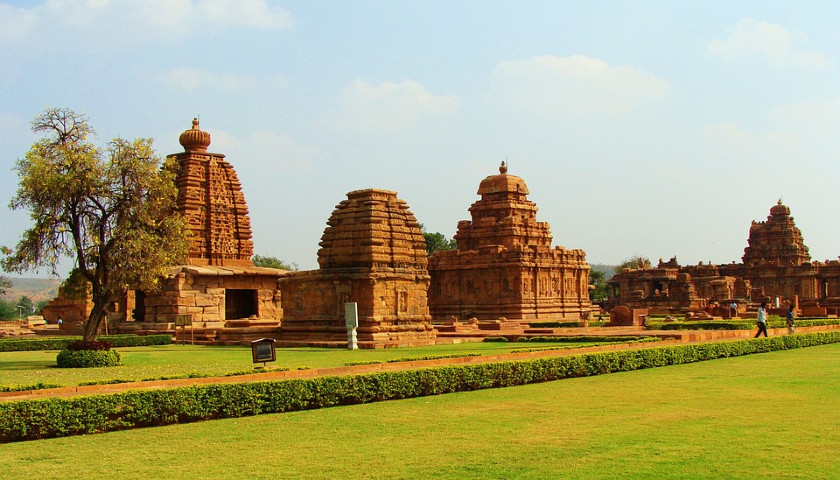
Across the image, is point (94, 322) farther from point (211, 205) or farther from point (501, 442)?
point (211, 205)

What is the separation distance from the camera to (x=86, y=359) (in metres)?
18.8

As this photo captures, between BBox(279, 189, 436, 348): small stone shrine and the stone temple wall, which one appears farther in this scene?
the stone temple wall

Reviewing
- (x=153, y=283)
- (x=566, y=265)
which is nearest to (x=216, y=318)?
(x=153, y=283)

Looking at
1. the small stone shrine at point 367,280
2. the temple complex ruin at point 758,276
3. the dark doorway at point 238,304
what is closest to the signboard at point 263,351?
Result: the small stone shrine at point 367,280

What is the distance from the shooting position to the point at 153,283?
67.3ft

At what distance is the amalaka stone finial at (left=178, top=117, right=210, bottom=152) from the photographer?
37375 millimetres

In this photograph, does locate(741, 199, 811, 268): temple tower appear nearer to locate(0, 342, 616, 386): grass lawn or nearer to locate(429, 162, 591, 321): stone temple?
locate(429, 162, 591, 321): stone temple

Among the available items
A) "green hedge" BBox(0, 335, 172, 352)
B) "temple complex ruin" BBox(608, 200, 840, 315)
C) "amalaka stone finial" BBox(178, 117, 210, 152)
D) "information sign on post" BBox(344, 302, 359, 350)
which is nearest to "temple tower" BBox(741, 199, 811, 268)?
"temple complex ruin" BBox(608, 200, 840, 315)

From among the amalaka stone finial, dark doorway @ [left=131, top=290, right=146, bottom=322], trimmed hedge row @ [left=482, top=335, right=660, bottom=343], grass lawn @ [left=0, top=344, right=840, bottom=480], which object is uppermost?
the amalaka stone finial

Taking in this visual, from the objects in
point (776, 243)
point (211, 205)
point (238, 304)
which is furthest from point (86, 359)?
point (776, 243)

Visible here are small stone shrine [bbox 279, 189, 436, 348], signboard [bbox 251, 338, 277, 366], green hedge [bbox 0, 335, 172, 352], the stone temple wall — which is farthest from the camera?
the stone temple wall

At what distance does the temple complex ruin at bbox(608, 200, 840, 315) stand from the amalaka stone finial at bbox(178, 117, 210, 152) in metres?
32.7

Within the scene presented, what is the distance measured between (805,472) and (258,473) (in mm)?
4622

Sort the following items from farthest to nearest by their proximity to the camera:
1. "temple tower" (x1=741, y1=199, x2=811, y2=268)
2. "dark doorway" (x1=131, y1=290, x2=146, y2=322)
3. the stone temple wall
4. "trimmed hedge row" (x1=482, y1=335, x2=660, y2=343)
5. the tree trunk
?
1. "temple tower" (x1=741, y1=199, x2=811, y2=268)
2. "dark doorway" (x1=131, y1=290, x2=146, y2=322)
3. the stone temple wall
4. "trimmed hedge row" (x1=482, y1=335, x2=660, y2=343)
5. the tree trunk
